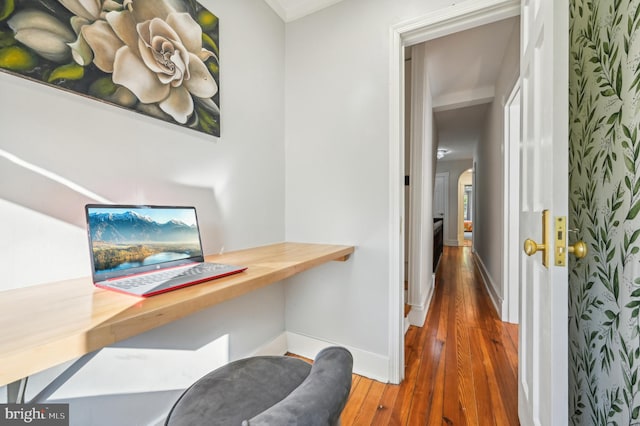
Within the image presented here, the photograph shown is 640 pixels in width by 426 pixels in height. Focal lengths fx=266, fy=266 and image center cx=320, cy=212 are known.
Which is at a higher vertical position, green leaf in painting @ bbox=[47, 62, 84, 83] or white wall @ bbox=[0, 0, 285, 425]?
green leaf in painting @ bbox=[47, 62, 84, 83]

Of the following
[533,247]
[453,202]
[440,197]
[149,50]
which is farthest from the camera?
[440,197]

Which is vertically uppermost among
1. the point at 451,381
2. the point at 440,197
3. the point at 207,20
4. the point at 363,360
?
the point at 207,20

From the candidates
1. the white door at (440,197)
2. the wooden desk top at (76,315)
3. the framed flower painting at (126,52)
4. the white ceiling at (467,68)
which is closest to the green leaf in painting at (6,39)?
the framed flower painting at (126,52)

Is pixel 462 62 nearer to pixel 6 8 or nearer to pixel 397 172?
pixel 397 172

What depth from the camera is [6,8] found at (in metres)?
0.76

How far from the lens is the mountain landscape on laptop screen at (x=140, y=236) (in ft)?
2.81

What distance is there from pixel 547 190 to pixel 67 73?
1571mm

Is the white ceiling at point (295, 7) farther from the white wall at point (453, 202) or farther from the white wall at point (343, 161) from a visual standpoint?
the white wall at point (453, 202)

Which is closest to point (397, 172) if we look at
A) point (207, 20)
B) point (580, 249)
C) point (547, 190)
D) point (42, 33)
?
point (547, 190)

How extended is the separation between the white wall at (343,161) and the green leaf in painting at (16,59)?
1306 mm

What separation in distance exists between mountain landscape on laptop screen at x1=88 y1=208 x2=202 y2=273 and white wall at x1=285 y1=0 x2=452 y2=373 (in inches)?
34.6

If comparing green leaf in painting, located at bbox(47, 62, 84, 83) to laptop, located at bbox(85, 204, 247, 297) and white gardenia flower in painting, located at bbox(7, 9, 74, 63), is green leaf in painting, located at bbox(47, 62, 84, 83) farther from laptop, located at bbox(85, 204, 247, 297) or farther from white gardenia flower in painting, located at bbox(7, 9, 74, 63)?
laptop, located at bbox(85, 204, 247, 297)

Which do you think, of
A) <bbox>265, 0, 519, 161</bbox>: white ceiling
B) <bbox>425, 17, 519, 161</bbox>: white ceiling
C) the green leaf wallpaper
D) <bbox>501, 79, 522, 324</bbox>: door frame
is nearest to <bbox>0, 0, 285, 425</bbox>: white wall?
<bbox>265, 0, 519, 161</bbox>: white ceiling

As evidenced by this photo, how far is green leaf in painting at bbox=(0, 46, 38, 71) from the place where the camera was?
0.76 metres
